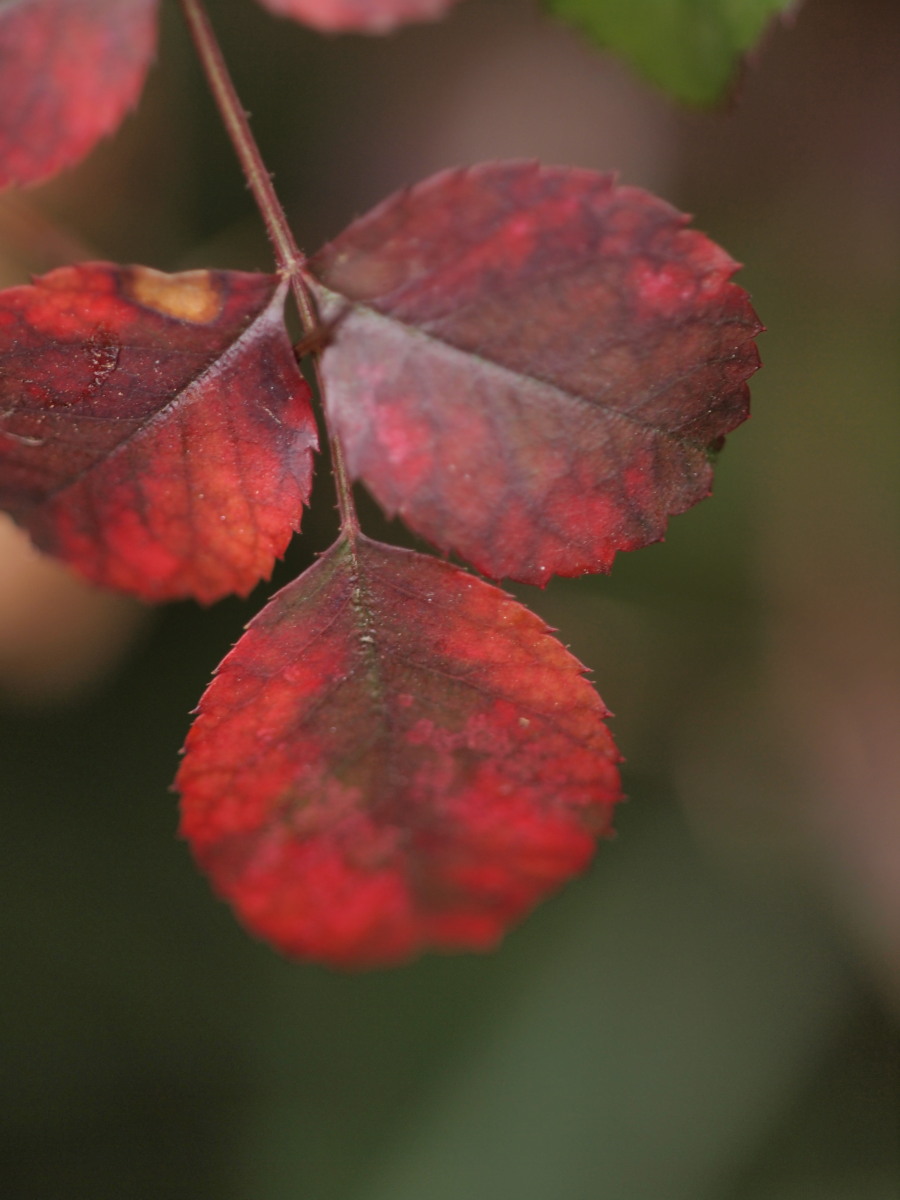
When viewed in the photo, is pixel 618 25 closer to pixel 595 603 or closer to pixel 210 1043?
pixel 595 603

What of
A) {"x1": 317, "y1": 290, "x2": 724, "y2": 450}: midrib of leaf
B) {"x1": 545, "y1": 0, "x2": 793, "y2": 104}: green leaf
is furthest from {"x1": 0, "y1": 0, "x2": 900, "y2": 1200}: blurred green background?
{"x1": 317, "y1": 290, "x2": 724, "y2": 450}: midrib of leaf

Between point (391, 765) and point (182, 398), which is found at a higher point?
point (182, 398)

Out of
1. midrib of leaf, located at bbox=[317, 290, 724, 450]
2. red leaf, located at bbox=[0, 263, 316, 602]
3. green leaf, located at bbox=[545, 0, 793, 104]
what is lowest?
red leaf, located at bbox=[0, 263, 316, 602]

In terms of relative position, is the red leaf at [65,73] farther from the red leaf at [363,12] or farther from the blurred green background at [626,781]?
the blurred green background at [626,781]

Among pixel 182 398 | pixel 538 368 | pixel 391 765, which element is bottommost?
pixel 391 765

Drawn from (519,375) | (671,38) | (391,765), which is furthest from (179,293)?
(671,38)

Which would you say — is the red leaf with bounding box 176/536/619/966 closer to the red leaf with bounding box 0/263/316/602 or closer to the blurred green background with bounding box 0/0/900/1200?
the red leaf with bounding box 0/263/316/602

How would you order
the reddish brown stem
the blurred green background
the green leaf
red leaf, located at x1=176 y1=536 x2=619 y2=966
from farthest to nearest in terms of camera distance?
the blurred green background, the green leaf, the reddish brown stem, red leaf, located at x1=176 y1=536 x2=619 y2=966

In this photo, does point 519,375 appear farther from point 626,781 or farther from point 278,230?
point 626,781
